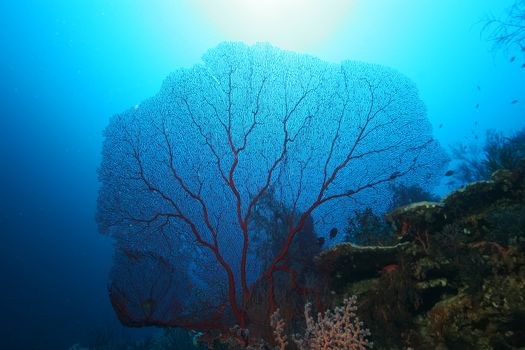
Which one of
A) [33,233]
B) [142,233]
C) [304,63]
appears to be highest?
[33,233]

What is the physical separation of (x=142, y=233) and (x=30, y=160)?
66032 mm

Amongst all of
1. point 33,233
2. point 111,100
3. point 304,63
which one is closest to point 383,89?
point 304,63

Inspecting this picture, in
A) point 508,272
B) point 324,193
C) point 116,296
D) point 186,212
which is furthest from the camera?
point 324,193

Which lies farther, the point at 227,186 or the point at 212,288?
the point at 227,186

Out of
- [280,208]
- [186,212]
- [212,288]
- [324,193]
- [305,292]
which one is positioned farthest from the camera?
[280,208]

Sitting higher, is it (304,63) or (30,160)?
(30,160)

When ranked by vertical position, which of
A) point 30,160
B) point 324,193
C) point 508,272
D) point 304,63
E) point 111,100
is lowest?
point 508,272

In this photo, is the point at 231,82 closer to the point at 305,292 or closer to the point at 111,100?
the point at 305,292

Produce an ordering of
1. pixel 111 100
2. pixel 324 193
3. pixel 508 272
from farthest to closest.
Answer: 1. pixel 111 100
2. pixel 324 193
3. pixel 508 272

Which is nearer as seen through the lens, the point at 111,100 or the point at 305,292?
the point at 305,292

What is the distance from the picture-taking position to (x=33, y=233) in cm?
4888

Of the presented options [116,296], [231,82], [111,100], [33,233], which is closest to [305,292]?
[116,296]

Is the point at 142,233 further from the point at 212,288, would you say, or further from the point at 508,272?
the point at 508,272

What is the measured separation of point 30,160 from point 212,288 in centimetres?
6740
